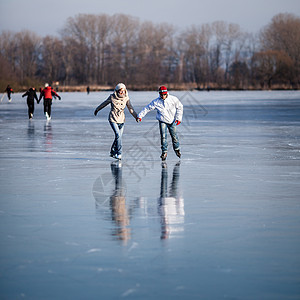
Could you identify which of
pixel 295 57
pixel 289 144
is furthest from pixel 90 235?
pixel 295 57

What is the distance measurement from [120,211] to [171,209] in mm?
547

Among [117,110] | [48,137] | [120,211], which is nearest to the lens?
[120,211]

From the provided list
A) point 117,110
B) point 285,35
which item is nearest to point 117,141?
point 117,110

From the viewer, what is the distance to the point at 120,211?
7.01 meters

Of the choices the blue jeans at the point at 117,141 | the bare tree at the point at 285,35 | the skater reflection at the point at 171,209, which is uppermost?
the bare tree at the point at 285,35

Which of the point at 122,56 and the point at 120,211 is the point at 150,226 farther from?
the point at 122,56

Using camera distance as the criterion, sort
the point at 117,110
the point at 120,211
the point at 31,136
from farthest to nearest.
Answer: the point at 31,136, the point at 117,110, the point at 120,211

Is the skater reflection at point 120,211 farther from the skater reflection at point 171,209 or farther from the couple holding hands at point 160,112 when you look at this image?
the couple holding hands at point 160,112

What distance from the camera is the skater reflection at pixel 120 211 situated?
5809mm

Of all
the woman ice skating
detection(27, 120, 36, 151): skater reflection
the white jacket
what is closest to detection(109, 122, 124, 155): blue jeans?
the woman ice skating

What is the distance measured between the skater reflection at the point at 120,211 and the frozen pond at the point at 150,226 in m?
0.01

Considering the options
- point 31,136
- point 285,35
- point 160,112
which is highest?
point 285,35

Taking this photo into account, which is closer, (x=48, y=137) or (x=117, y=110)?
(x=117, y=110)

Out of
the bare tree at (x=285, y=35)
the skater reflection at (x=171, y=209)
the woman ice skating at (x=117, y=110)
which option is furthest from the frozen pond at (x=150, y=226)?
the bare tree at (x=285, y=35)
